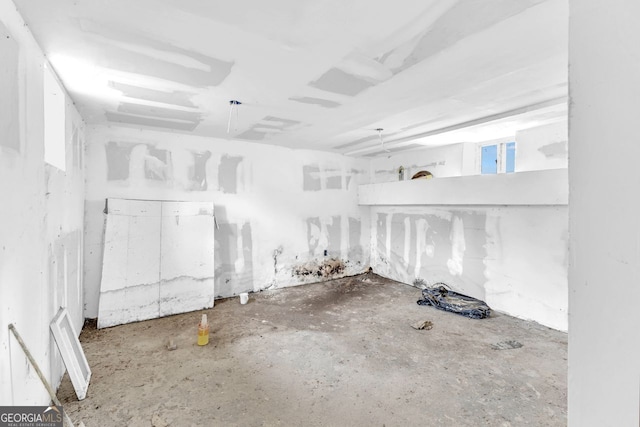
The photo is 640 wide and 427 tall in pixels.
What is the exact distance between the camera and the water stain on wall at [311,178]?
500cm

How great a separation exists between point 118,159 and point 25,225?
2.39 m

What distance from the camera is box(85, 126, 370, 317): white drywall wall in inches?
139

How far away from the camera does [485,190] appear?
3572 millimetres

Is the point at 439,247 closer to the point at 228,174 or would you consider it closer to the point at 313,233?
the point at 313,233

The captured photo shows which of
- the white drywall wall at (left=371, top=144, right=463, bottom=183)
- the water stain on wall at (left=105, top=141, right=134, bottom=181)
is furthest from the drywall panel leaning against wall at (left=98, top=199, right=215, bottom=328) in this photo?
the white drywall wall at (left=371, top=144, right=463, bottom=183)

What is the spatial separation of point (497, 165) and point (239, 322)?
4090mm

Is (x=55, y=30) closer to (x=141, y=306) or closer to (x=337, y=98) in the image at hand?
(x=337, y=98)

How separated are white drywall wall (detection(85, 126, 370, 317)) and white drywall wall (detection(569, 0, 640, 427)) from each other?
4.03 meters

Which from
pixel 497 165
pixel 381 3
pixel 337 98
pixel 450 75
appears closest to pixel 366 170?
pixel 497 165

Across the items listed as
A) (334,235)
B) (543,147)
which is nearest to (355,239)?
(334,235)

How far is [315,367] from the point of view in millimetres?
2510

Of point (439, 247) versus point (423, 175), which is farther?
point (423, 175)

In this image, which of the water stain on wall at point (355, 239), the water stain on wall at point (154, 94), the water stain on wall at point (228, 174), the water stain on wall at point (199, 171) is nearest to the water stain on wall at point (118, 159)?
the water stain on wall at point (199, 171)

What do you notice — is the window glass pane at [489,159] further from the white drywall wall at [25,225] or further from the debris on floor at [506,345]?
the white drywall wall at [25,225]
